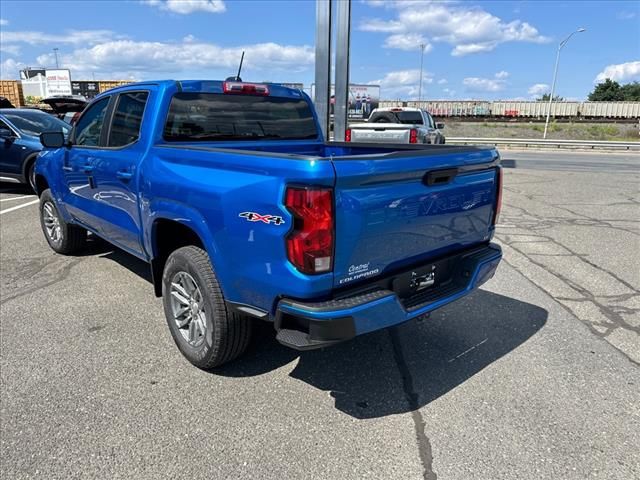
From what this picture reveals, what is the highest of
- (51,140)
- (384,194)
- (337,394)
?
(51,140)

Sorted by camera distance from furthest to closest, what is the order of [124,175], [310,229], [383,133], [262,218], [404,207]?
1. [383,133]
2. [124,175]
3. [404,207]
4. [262,218]
5. [310,229]

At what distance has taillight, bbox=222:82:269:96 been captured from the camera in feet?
13.1

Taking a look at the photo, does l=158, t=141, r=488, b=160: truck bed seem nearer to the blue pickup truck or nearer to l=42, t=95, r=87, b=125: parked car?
the blue pickup truck

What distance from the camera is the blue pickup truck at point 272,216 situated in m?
2.46

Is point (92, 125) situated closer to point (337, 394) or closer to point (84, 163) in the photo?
point (84, 163)

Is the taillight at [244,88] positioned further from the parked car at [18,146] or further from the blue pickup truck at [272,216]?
the parked car at [18,146]

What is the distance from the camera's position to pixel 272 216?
2.46 meters

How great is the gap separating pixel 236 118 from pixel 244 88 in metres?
0.27

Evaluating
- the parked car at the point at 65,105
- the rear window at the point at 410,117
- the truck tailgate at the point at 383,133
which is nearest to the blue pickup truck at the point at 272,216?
the truck tailgate at the point at 383,133

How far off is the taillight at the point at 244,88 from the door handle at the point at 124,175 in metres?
1.04

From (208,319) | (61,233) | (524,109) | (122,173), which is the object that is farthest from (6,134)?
(524,109)

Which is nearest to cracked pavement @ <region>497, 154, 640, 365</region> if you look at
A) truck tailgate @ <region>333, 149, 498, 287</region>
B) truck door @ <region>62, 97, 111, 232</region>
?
truck tailgate @ <region>333, 149, 498, 287</region>

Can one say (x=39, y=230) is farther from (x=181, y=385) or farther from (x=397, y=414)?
(x=397, y=414)

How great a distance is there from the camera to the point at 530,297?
472cm
